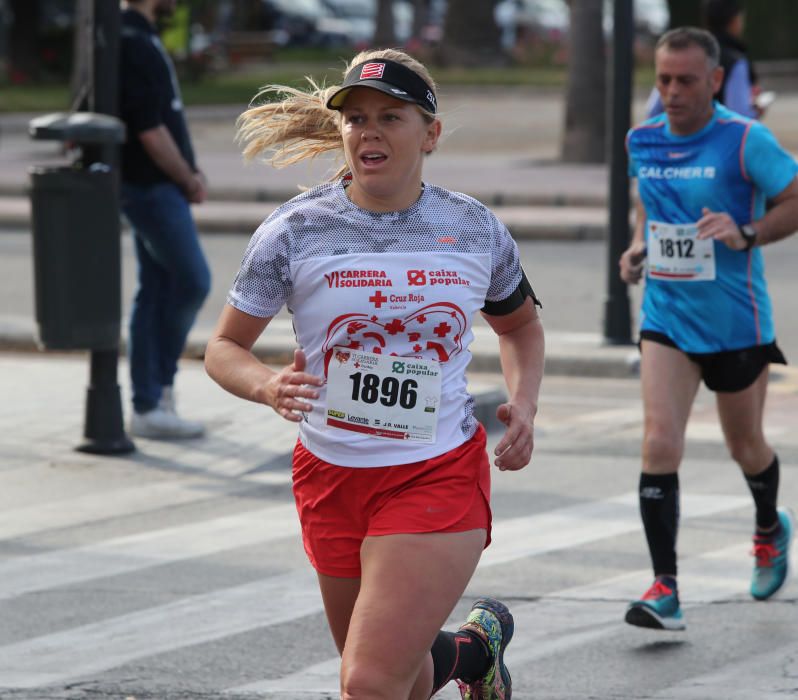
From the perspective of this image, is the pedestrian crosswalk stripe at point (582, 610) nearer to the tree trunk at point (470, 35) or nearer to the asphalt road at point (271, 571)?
the asphalt road at point (271, 571)

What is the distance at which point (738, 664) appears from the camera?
538cm

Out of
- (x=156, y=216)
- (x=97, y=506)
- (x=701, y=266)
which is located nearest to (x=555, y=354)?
(x=156, y=216)

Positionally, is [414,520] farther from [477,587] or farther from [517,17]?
[517,17]

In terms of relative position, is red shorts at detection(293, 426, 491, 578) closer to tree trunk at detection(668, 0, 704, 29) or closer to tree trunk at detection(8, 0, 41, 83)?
tree trunk at detection(668, 0, 704, 29)

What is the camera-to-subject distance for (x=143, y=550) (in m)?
6.84

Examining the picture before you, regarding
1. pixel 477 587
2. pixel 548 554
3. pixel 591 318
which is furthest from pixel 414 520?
pixel 591 318

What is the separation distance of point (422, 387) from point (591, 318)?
8.95 meters

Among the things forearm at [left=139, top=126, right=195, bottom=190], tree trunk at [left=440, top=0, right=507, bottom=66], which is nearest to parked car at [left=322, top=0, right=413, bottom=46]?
tree trunk at [left=440, top=0, right=507, bottom=66]

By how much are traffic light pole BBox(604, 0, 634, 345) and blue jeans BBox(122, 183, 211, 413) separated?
11.8 ft

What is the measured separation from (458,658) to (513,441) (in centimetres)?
65

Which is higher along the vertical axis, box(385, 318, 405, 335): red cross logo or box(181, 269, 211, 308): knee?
box(385, 318, 405, 335): red cross logo

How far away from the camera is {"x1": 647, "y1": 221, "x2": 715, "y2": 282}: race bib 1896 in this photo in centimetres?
593

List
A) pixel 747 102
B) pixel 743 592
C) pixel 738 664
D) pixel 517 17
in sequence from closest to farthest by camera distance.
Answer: pixel 738 664
pixel 743 592
pixel 747 102
pixel 517 17

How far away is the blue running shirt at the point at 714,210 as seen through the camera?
19.4 feet
